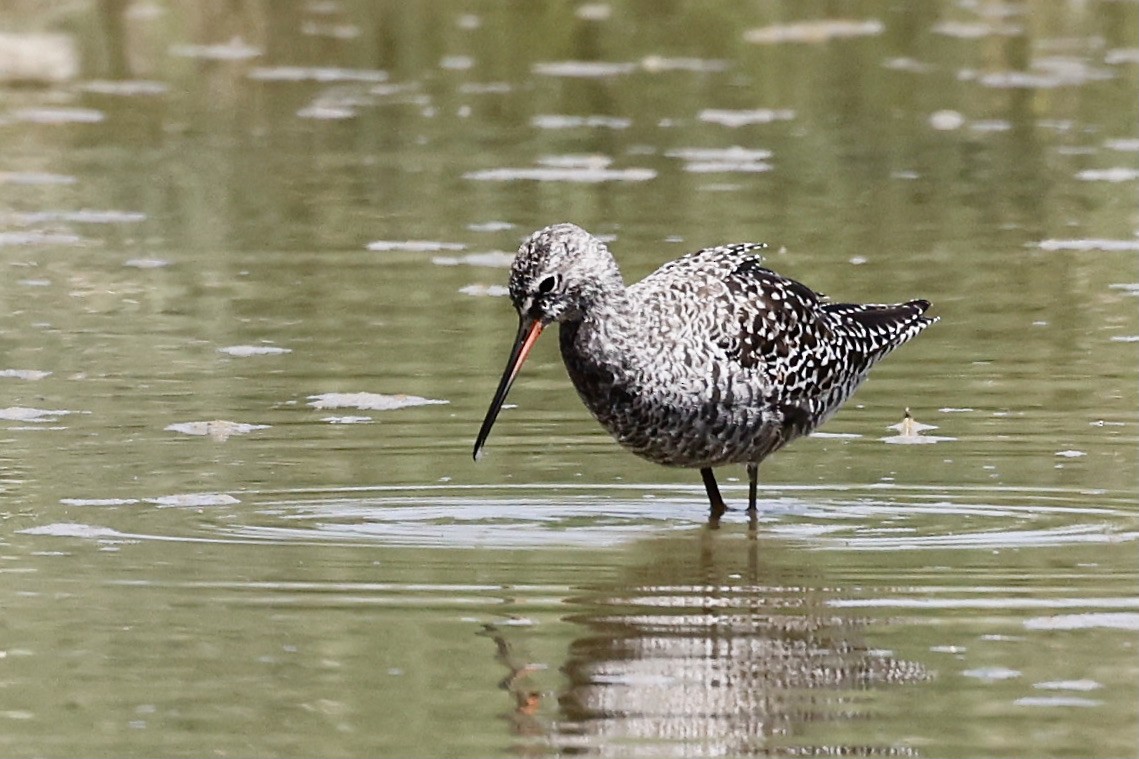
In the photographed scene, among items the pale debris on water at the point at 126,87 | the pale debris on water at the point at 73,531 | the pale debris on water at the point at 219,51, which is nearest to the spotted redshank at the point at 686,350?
the pale debris on water at the point at 73,531

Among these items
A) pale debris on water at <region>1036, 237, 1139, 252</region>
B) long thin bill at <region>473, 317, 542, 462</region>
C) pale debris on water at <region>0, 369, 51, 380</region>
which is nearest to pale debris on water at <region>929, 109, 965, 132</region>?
pale debris on water at <region>1036, 237, 1139, 252</region>

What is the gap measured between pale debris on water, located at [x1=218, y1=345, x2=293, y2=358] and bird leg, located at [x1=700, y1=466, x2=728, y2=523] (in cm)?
258

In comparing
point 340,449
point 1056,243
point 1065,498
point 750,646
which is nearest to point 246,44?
point 1056,243

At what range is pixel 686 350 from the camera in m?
8.64

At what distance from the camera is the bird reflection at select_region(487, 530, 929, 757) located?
6.00m

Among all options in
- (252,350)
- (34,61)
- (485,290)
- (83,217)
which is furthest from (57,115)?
(252,350)

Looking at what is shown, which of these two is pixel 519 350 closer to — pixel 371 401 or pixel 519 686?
pixel 371 401

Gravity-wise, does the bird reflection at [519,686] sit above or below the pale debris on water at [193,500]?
above

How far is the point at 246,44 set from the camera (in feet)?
67.9

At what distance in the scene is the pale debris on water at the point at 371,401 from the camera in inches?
393

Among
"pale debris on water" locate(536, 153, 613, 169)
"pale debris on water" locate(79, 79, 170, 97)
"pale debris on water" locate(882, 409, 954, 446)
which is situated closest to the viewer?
"pale debris on water" locate(882, 409, 954, 446)

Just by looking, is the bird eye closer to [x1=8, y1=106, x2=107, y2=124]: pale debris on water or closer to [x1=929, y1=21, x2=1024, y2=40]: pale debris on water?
[x1=8, y1=106, x2=107, y2=124]: pale debris on water

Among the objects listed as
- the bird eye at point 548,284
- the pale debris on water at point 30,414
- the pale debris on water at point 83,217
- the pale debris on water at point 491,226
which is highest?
the bird eye at point 548,284

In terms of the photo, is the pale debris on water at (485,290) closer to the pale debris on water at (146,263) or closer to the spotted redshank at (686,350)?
the pale debris on water at (146,263)
